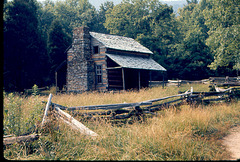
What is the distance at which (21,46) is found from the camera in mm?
25094

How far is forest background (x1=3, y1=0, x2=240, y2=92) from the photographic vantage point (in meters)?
19.2

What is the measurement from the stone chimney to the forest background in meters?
2.04

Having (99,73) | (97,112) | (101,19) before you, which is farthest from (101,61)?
(101,19)

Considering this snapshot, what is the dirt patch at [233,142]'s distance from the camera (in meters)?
5.41

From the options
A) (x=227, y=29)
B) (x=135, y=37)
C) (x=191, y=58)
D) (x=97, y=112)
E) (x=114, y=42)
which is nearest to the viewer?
(x=97, y=112)

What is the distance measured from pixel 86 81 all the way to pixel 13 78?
33.8ft

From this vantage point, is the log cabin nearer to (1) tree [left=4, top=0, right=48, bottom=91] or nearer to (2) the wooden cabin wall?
(2) the wooden cabin wall

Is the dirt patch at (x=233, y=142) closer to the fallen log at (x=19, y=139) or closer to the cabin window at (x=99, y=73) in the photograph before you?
the fallen log at (x=19, y=139)

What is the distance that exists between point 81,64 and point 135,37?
759 inches

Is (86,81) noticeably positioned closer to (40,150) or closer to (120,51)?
(120,51)

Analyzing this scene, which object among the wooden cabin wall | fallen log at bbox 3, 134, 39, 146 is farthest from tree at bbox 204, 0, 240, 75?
fallen log at bbox 3, 134, 39, 146

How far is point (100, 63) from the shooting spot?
67.9ft

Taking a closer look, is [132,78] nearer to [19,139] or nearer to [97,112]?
[97,112]

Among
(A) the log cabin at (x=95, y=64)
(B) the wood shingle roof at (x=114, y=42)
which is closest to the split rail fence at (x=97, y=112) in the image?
(A) the log cabin at (x=95, y=64)
